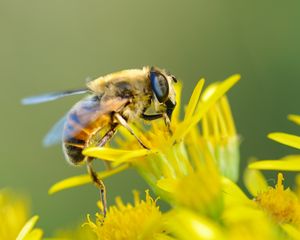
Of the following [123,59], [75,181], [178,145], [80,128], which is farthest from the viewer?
[123,59]

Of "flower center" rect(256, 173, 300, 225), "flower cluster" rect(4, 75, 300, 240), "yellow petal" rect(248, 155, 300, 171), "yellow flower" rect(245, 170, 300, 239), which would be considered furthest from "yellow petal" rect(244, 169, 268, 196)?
"yellow petal" rect(248, 155, 300, 171)

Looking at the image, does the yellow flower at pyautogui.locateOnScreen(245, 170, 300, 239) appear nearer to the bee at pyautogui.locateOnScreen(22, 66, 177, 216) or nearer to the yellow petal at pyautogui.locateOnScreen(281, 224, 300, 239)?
the yellow petal at pyautogui.locateOnScreen(281, 224, 300, 239)

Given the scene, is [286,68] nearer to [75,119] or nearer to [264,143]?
[264,143]

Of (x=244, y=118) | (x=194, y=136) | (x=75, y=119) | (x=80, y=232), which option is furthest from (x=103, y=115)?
(x=244, y=118)

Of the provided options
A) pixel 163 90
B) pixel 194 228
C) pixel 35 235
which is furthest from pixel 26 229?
pixel 194 228

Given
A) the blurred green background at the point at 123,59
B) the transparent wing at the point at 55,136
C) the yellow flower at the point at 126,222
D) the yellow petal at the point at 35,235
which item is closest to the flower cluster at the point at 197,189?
the yellow flower at the point at 126,222

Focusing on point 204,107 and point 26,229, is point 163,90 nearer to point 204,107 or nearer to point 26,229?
point 204,107

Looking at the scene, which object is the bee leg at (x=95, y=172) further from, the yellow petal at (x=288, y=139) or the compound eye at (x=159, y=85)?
the yellow petal at (x=288, y=139)
